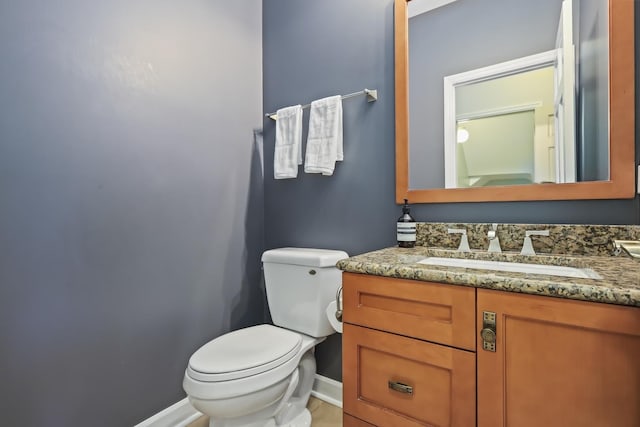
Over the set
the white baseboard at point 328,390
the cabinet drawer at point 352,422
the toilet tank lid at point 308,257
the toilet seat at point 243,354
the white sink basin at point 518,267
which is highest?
the white sink basin at point 518,267

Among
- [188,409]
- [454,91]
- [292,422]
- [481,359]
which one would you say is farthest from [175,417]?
[454,91]

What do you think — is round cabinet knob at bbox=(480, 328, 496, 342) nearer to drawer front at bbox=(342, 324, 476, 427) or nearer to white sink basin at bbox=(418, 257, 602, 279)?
drawer front at bbox=(342, 324, 476, 427)

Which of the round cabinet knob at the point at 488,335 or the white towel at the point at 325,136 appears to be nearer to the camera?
the round cabinet knob at the point at 488,335

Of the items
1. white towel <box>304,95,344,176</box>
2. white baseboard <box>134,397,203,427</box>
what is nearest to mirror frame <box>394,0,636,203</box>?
white towel <box>304,95,344,176</box>

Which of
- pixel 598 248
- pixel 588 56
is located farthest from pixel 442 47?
pixel 598 248

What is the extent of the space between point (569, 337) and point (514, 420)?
0.80 feet

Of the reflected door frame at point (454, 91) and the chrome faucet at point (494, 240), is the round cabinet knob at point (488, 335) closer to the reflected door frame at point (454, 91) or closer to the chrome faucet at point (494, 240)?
the chrome faucet at point (494, 240)

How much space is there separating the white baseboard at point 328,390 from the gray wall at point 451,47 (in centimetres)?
111

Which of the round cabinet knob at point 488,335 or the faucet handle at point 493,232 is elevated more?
the faucet handle at point 493,232

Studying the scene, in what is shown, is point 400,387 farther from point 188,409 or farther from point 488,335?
point 188,409

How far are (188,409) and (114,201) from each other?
1.02m

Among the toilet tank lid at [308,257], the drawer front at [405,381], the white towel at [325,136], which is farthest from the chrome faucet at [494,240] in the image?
the white towel at [325,136]

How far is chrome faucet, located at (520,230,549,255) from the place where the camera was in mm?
1074

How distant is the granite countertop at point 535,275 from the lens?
629 mm
